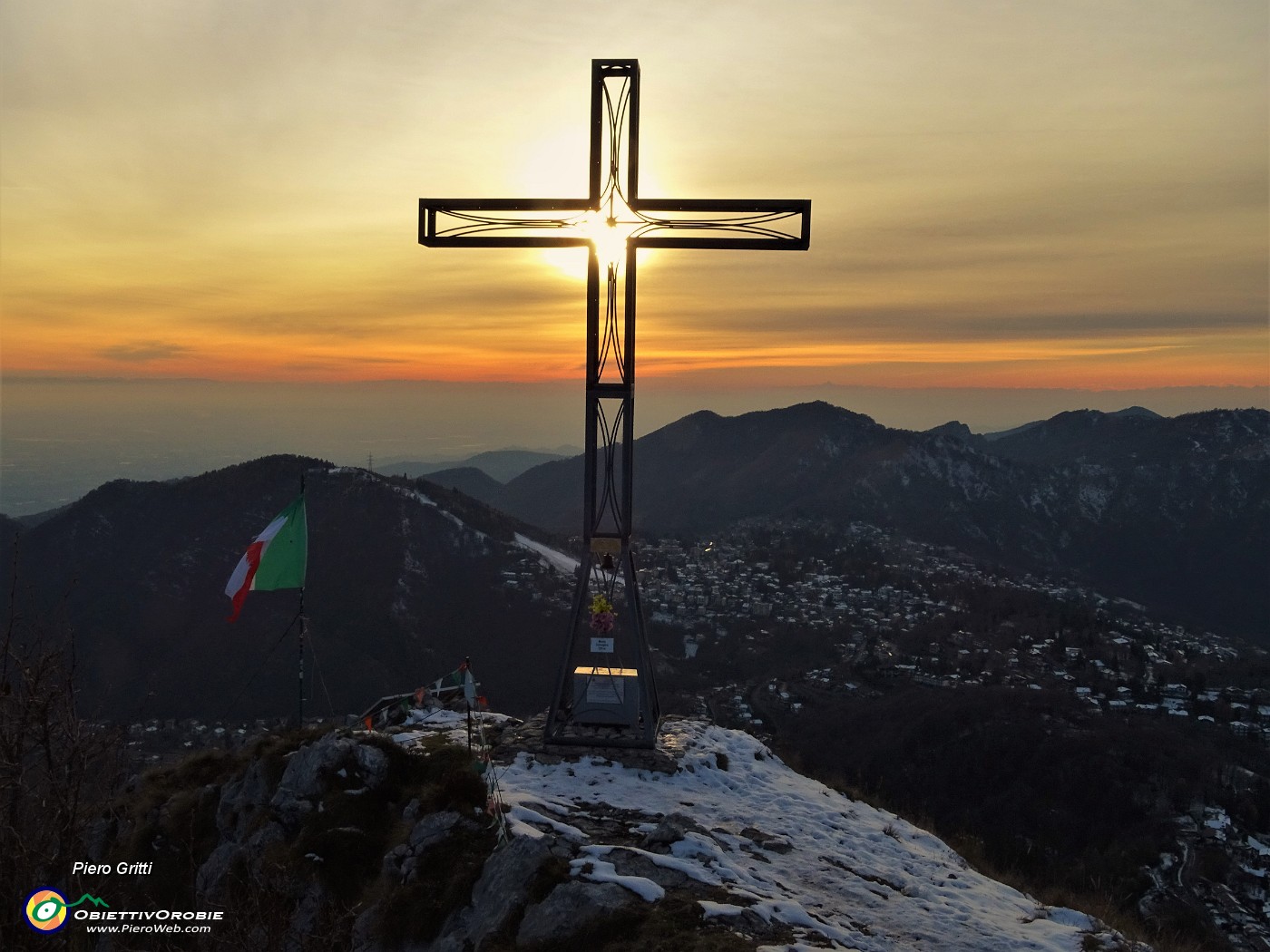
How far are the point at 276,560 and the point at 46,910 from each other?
10.5 meters

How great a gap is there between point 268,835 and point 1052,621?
154 m

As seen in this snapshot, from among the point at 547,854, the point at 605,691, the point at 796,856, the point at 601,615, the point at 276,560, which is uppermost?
the point at 276,560

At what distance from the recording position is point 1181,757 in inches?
2985

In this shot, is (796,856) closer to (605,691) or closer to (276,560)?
(605,691)

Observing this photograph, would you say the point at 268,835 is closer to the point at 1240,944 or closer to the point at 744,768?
the point at 744,768

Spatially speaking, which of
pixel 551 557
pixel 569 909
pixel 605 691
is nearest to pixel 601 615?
pixel 605 691

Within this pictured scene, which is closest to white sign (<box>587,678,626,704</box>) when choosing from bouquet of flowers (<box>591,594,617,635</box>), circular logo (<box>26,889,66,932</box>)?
bouquet of flowers (<box>591,594,617,635</box>)

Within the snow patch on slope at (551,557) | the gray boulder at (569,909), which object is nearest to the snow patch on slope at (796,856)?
the gray boulder at (569,909)

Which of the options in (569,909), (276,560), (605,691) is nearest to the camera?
(569,909)

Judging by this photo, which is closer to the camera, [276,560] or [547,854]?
[547,854]

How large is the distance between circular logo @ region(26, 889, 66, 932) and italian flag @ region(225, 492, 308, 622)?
9.95 meters

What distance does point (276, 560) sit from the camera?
67.3ft

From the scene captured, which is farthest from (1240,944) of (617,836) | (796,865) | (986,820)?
(617,836)

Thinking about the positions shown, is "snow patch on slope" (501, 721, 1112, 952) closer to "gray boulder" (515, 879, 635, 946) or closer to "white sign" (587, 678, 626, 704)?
"gray boulder" (515, 879, 635, 946)
